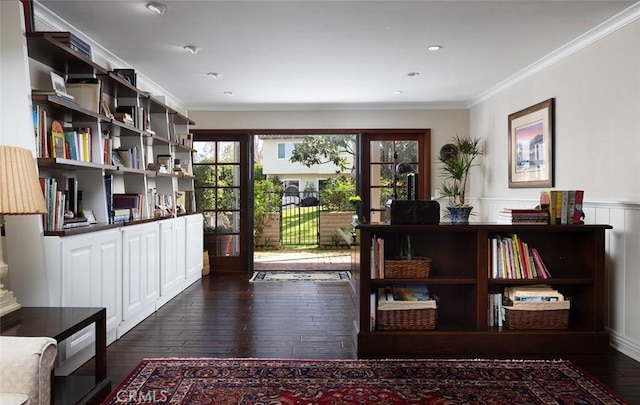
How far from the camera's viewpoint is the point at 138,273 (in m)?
3.79

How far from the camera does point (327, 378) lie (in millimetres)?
2660

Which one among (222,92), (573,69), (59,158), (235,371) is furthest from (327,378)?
(222,92)

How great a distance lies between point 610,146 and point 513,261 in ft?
3.78

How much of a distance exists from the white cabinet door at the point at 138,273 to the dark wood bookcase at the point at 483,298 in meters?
1.84

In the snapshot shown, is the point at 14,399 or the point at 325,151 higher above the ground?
the point at 325,151

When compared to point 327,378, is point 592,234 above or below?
above

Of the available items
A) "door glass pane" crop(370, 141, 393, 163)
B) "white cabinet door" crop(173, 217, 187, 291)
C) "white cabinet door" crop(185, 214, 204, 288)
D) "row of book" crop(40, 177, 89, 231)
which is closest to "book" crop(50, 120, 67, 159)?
"row of book" crop(40, 177, 89, 231)

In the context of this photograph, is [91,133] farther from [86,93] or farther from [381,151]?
[381,151]

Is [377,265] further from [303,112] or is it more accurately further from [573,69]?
[303,112]

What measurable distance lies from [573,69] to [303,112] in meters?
3.54

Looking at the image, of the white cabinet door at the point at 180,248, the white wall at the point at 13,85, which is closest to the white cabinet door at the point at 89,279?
the white wall at the point at 13,85

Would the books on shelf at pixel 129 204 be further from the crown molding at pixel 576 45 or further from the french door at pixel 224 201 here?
the crown molding at pixel 576 45

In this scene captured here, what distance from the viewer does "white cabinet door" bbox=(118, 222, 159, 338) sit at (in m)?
3.52

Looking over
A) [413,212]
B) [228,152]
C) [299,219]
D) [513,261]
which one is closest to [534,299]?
[513,261]
